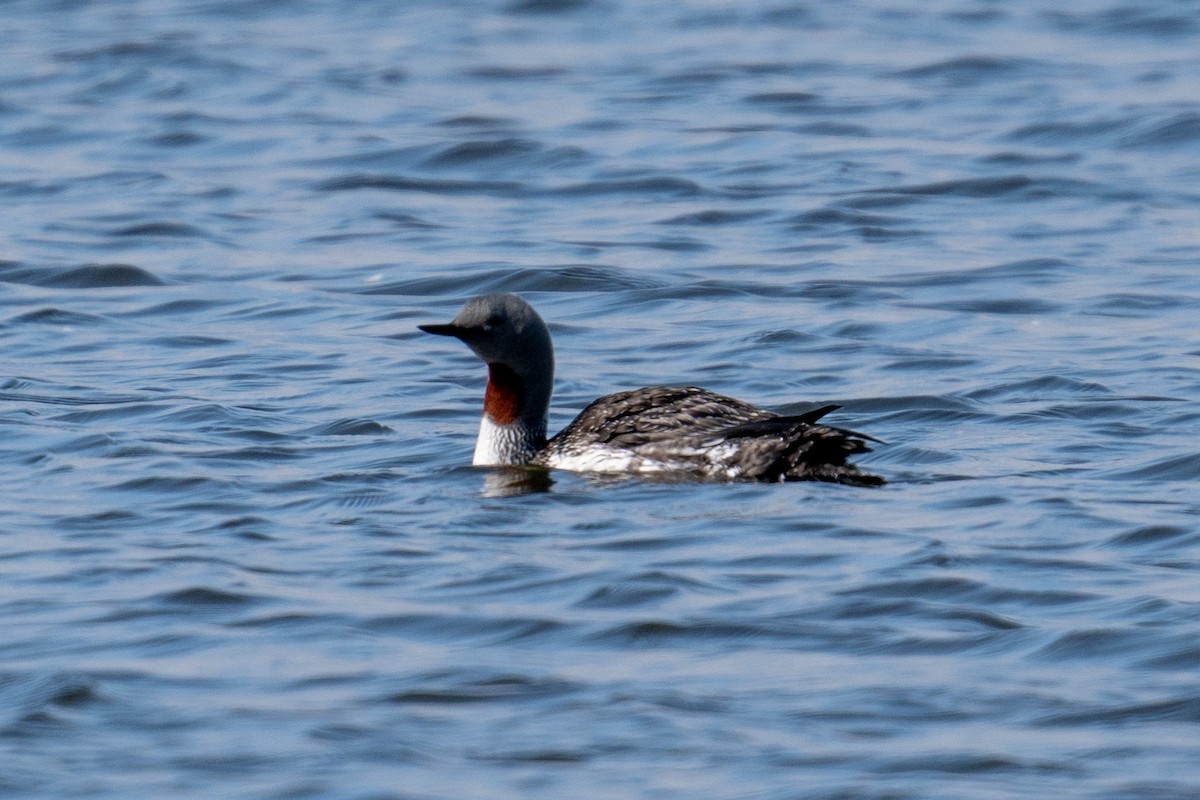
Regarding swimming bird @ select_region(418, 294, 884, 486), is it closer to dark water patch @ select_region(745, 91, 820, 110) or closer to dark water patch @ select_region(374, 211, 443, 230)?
dark water patch @ select_region(374, 211, 443, 230)

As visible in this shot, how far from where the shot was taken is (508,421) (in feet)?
31.8

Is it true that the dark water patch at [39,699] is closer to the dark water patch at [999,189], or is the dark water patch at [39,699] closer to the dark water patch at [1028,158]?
the dark water patch at [999,189]

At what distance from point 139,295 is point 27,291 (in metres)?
0.68

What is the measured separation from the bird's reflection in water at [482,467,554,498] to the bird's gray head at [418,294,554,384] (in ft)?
1.37

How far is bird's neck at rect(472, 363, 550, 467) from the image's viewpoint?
966cm

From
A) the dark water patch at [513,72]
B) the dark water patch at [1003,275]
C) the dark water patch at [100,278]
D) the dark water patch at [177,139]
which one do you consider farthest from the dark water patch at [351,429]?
the dark water patch at [513,72]

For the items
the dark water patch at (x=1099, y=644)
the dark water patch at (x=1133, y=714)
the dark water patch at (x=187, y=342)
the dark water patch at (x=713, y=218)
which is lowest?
the dark water patch at (x=187, y=342)

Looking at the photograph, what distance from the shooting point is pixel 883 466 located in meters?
9.53

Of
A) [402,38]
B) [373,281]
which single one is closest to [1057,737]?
[373,281]

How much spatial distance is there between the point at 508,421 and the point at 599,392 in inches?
65.3

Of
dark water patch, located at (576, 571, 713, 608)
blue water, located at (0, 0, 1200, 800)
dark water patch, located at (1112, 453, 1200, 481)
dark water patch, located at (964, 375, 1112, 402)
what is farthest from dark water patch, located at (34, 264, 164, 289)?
dark water patch, located at (576, 571, 713, 608)

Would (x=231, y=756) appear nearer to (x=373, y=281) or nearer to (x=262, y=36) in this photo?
(x=373, y=281)

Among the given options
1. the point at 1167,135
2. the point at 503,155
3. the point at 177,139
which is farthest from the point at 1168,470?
the point at 177,139

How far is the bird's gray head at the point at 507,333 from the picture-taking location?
9.52 meters
